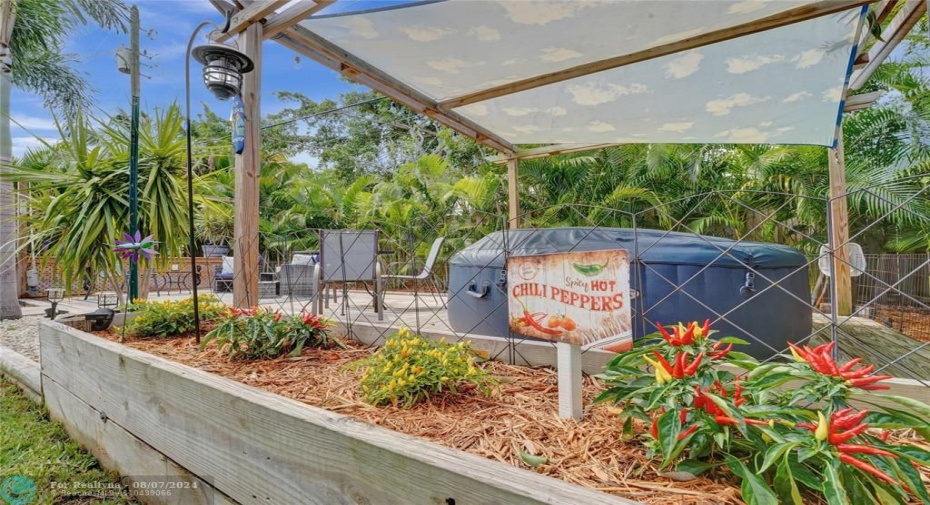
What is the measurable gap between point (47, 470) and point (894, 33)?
16.9ft

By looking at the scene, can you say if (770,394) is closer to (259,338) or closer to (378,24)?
(259,338)

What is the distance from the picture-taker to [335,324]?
2.04 m

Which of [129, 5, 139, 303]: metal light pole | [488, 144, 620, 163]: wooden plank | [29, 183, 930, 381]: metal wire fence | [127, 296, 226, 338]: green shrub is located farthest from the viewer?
[488, 144, 620, 163]: wooden plank

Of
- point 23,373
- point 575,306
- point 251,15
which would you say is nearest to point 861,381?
point 575,306

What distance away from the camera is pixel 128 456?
1.52 metres

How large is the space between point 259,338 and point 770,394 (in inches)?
67.7

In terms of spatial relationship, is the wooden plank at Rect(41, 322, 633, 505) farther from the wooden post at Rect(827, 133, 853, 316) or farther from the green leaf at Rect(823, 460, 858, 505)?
the wooden post at Rect(827, 133, 853, 316)

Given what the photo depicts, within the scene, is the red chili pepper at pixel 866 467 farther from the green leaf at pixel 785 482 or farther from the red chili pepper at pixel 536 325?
the red chili pepper at pixel 536 325

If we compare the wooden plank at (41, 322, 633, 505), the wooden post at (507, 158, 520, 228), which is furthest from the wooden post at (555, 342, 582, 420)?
the wooden post at (507, 158, 520, 228)

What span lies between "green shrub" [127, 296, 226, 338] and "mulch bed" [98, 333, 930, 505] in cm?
65

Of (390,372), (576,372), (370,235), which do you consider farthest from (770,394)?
(370,235)

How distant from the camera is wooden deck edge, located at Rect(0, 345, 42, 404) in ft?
7.86

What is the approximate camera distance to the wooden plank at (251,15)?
7.51 feet

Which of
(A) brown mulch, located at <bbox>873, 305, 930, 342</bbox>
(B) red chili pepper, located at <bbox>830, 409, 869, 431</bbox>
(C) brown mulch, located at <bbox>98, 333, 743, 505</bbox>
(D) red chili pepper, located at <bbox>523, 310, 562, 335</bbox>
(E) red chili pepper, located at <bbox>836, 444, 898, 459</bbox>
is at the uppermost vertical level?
(D) red chili pepper, located at <bbox>523, 310, 562, 335</bbox>
